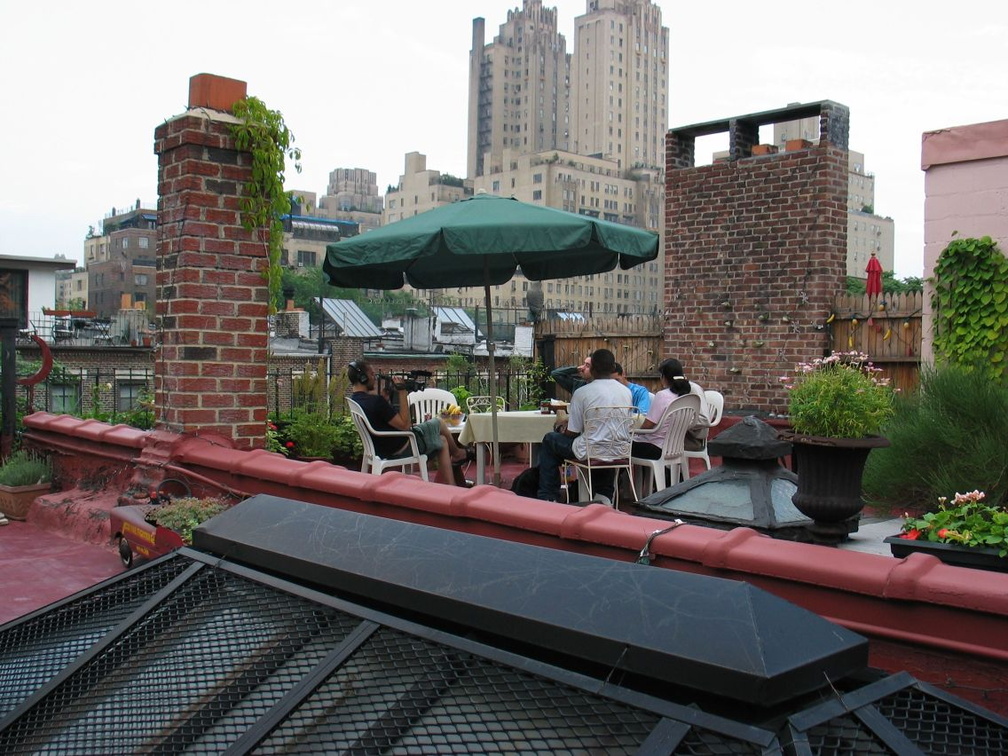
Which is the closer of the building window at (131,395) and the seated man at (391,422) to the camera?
the seated man at (391,422)

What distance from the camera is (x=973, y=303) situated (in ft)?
22.4

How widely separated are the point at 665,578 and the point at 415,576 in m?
0.50


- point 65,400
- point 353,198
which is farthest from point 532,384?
point 353,198

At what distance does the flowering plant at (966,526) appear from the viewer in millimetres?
2840

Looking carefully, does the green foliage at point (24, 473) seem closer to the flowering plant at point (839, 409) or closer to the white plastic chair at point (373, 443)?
the white plastic chair at point (373, 443)

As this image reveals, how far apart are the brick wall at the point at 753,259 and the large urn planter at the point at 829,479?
5.99 metres

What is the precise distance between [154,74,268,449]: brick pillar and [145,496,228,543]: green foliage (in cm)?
63

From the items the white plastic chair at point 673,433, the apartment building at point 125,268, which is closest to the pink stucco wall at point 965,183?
the white plastic chair at point 673,433

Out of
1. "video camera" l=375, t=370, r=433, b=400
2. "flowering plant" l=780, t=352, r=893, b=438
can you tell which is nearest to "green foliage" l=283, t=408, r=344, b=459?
"video camera" l=375, t=370, r=433, b=400

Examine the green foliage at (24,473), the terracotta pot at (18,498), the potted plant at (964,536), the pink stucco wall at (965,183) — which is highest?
the pink stucco wall at (965,183)

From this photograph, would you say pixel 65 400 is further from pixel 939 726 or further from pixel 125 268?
pixel 125 268

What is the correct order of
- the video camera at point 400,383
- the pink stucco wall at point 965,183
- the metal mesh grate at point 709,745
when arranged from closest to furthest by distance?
the metal mesh grate at point 709,745, the pink stucco wall at point 965,183, the video camera at point 400,383

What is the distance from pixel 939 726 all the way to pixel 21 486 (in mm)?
6003

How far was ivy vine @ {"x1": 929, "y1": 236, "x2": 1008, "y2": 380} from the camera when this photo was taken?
6.67 meters
